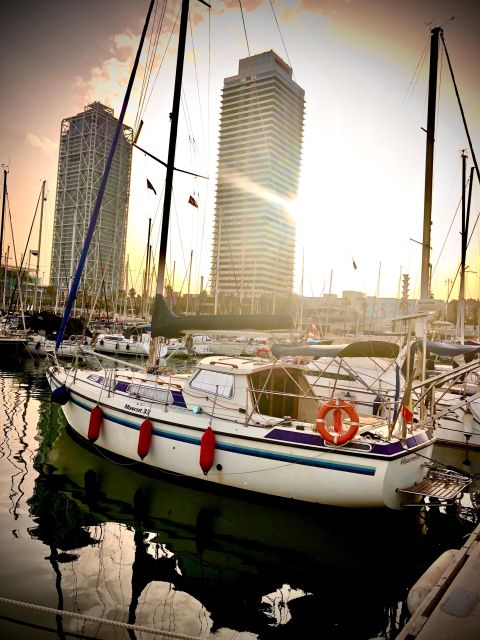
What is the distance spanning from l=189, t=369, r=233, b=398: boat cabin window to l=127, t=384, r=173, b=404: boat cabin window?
2.13 ft

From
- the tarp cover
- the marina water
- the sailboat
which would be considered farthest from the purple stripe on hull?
the tarp cover

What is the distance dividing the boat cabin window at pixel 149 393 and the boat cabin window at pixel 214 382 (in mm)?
648

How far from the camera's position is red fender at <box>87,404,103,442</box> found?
1061cm

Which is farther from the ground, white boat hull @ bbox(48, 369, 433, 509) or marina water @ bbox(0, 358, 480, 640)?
white boat hull @ bbox(48, 369, 433, 509)

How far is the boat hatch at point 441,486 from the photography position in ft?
24.8

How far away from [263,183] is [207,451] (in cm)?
14507

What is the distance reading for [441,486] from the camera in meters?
8.08

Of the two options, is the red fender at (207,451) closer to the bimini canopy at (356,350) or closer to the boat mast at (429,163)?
the bimini canopy at (356,350)

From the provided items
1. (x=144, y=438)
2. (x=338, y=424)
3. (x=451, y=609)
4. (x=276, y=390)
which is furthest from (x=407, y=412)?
(x=144, y=438)

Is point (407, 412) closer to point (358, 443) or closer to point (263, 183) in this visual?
point (358, 443)

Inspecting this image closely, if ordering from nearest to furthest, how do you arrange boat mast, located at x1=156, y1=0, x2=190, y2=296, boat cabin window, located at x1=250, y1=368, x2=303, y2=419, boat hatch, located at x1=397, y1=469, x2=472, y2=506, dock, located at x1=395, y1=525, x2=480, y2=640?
dock, located at x1=395, y1=525, x2=480, y2=640
boat hatch, located at x1=397, y1=469, x2=472, y2=506
boat cabin window, located at x1=250, y1=368, x2=303, y2=419
boat mast, located at x1=156, y1=0, x2=190, y2=296

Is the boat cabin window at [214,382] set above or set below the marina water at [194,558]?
above

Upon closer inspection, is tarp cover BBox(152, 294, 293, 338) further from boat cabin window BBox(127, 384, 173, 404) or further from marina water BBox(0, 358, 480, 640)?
marina water BBox(0, 358, 480, 640)

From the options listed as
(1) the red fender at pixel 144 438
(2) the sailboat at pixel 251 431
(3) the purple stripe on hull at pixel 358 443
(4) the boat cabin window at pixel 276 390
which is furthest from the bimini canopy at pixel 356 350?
(1) the red fender at pixel 144 438
